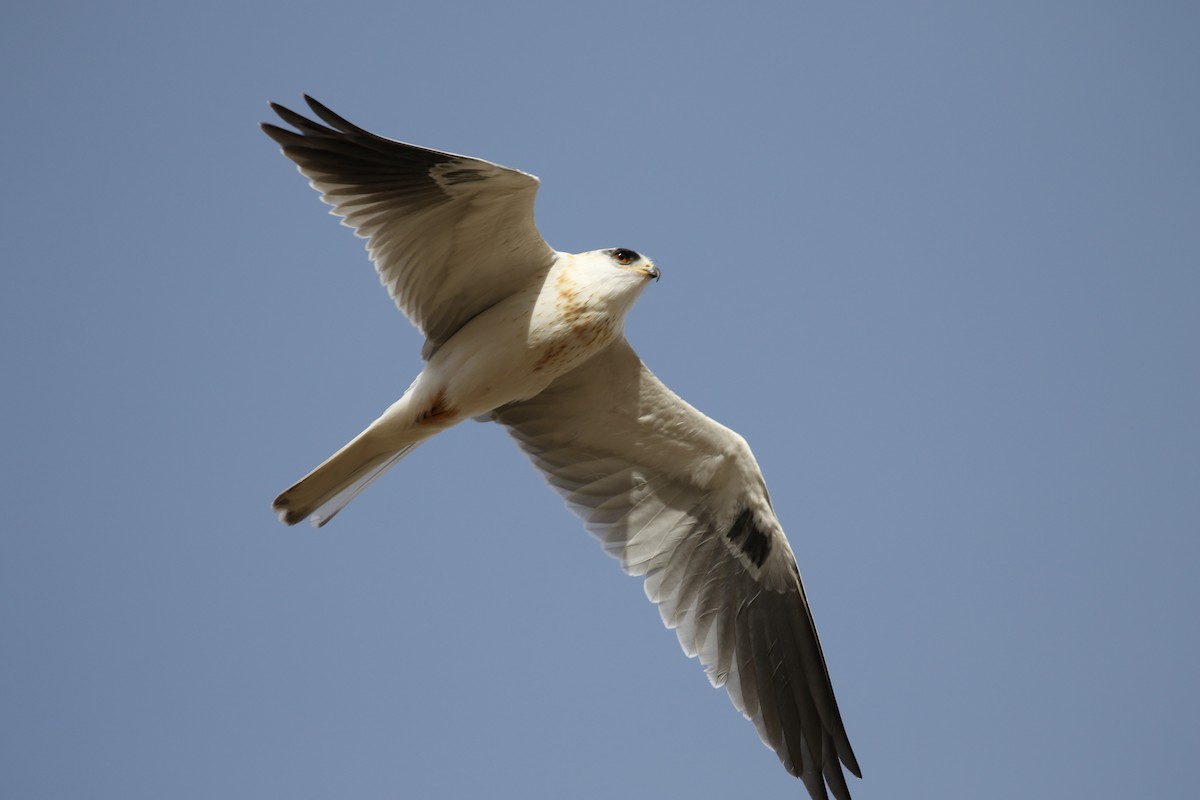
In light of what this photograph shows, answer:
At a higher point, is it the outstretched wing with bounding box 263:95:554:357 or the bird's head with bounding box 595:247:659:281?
the outstretched wing with bounding box 263:95:554:357

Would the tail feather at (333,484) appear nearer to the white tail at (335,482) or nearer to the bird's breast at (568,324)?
the white tail at (335,482)

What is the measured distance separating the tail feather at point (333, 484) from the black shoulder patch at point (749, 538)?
97.9 inches

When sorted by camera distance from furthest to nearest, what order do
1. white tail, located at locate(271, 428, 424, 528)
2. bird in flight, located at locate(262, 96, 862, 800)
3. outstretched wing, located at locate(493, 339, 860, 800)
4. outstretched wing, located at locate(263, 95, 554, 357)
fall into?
outstretched wing, located at locate(493, 339, 860, 800) → white tail, located at locate(271, 428, 424, 528) → bird in flight, located at locate(262, 96, 862, 800) → outstretched wing, located at locate(263, 95, 554, 357)

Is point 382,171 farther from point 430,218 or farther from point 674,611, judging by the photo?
point 674,611

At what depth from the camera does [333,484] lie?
7.21m

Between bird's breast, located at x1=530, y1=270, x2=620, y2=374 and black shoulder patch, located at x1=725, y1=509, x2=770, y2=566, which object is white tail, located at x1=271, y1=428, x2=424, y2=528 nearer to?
bird's breast, located at x1=530, y1=270, x2=620, y2=374

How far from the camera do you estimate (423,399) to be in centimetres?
723

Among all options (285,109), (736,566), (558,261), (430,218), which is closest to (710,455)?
(736,566)

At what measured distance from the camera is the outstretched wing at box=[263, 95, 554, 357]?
6.82m

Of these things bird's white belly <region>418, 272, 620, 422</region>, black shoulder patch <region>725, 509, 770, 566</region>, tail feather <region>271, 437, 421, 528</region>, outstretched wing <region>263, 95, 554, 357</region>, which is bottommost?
black shoulder patch <region>725, 509, 770, 566</region>

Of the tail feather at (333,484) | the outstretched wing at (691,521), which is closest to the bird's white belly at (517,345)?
the tail feather at (333,484)

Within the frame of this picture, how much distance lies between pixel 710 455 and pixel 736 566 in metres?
0.86

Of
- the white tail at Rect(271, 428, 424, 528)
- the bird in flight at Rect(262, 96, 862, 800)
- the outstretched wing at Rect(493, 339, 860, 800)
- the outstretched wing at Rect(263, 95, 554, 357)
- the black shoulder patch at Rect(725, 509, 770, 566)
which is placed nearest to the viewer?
the outstretched wing at Rect(263, 95, 554, 357)

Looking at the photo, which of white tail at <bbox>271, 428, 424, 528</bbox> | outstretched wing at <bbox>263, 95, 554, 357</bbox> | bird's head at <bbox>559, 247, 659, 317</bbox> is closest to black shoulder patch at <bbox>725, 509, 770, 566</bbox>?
bird's head at <bbox>559, 247, 659, 317</bbox>
